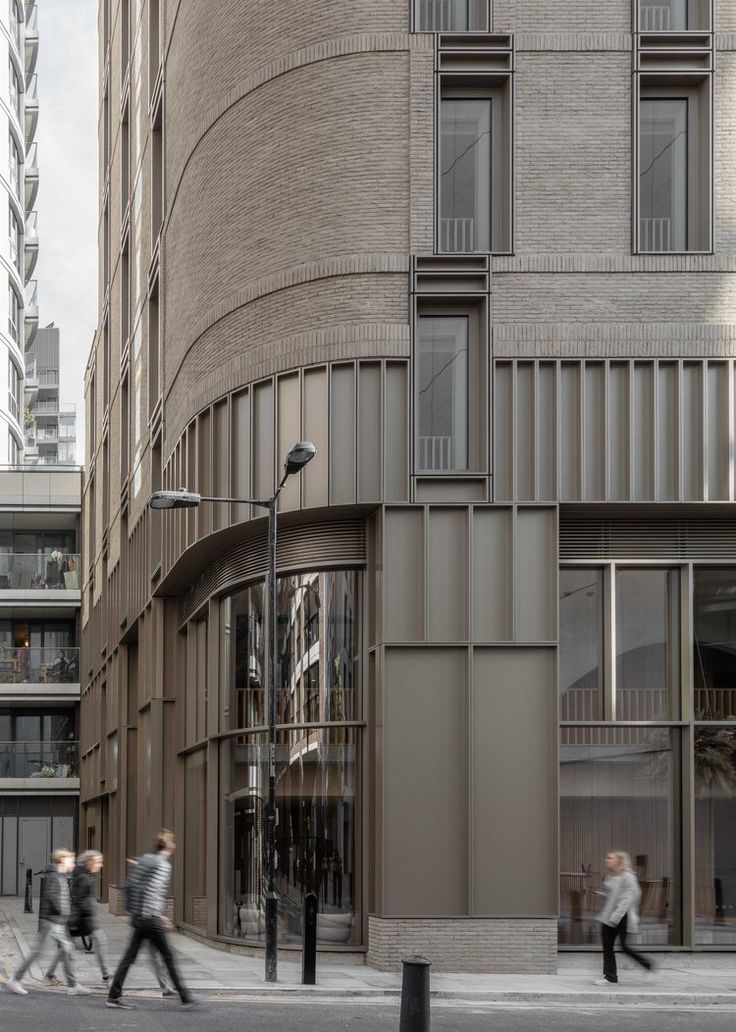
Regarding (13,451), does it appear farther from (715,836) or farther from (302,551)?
(715,836)

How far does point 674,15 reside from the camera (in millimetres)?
23453

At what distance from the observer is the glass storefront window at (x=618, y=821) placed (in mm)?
22344

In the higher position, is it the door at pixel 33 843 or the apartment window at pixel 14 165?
the apartment window at pixel 14 165

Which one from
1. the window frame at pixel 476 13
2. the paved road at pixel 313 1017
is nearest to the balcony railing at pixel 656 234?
the window frame at pixel 476 13

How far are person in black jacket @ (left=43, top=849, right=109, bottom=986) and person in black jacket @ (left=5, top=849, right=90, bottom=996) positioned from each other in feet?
1.41

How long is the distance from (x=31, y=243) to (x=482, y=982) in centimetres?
7045

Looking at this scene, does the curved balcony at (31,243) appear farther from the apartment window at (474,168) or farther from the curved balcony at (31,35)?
the apartment window at (474,168)

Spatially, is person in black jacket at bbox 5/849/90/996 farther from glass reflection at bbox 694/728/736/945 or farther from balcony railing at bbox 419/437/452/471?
glass reflection at bbox 694/728/736/945

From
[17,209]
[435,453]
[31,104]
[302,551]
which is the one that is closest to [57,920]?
[302,551]

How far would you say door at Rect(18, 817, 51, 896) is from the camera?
5750 centimetres

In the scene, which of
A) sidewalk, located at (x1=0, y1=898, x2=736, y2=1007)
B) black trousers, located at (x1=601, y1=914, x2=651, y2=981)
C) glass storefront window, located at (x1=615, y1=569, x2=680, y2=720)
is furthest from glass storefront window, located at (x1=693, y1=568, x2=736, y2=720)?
black trousers, located at (x1=601, y1=914, x2=651, y2=981)

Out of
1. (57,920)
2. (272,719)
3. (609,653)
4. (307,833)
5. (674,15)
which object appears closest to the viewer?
(57,920)

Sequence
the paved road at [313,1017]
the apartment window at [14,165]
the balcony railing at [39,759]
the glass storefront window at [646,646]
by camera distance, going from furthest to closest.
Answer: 1. the apartment window at [14,165]
2. the balcony railing at [39,759]
3. the glass storefront window at [646,646]
4. the paved road at [313,1017]

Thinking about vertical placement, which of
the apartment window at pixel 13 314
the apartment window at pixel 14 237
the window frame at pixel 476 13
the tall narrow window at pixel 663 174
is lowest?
the tall narrow window at pixel 663 174
